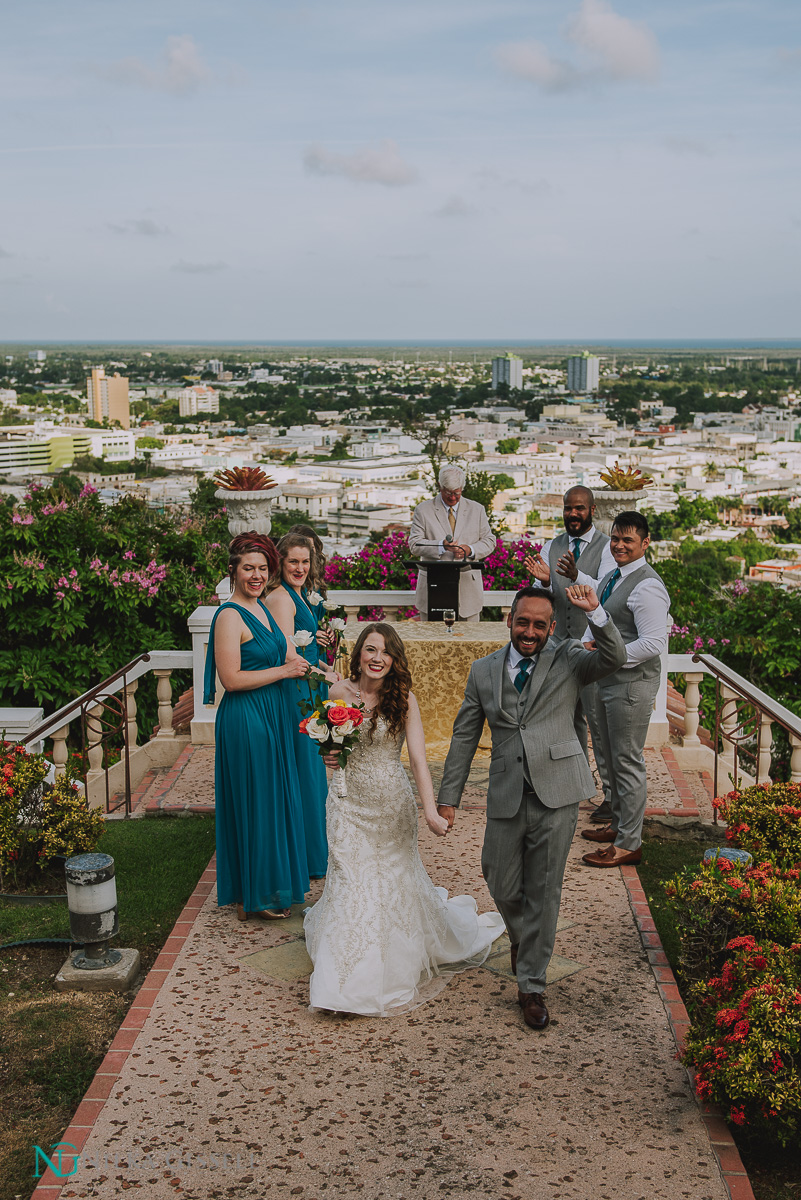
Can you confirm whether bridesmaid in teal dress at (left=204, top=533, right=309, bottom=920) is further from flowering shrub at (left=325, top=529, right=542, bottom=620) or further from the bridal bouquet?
flowering shrub at (left=325, top=529, right=542, bottom=620)

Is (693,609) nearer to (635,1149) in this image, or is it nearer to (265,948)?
(265,948)

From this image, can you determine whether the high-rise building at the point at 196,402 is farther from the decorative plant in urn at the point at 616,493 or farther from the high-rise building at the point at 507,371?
the decorative plant in urn at the point at 616,493

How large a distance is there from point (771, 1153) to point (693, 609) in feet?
26.4

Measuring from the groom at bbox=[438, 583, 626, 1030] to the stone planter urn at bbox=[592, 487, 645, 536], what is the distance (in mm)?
3528

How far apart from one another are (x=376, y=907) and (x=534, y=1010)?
0.65 meters

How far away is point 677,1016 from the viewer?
383cm

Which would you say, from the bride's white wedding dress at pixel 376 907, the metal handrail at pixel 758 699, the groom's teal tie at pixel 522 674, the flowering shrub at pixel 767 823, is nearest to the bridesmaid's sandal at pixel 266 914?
the bride's white wedding dress at pixel 376 907

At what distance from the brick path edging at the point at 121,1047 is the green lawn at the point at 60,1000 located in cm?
10

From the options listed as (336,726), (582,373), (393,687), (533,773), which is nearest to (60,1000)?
(336,726)

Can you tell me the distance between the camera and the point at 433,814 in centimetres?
380

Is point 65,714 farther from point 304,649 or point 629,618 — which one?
point 629,618

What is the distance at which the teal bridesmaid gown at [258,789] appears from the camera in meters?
4.52

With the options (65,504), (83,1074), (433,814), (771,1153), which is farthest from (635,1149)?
(65,504)

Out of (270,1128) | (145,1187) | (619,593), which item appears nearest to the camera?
(145,1187)
